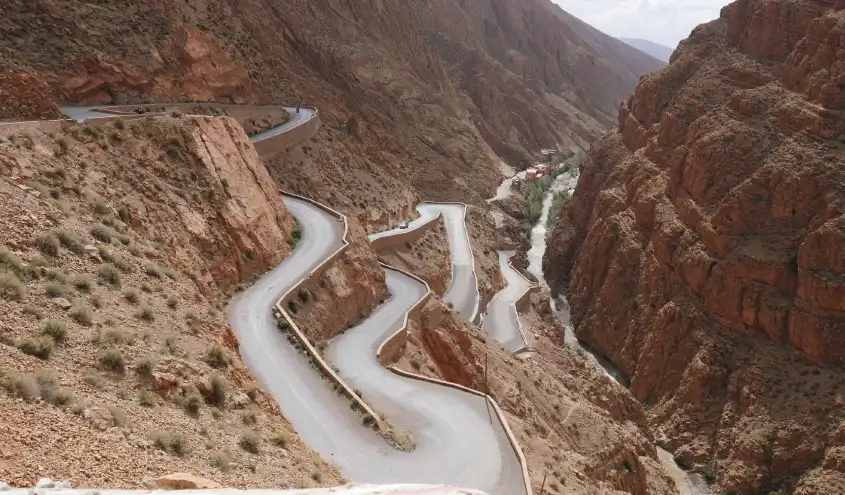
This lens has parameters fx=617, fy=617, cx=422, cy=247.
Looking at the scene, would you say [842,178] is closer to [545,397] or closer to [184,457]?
[545,397]

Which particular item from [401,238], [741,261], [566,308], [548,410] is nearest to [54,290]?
[548,410]

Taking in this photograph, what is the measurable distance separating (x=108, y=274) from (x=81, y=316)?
194 centimetres

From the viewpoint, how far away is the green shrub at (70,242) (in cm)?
1170

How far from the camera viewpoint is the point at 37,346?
8578 mm

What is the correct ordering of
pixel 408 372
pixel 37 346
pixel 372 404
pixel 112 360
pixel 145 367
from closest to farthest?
1. pixel 37 346
2. pixel 112 360
3. pixel 145 367
4. pixel 372 404
5. pixel 408 372

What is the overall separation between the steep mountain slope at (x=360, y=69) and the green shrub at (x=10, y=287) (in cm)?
1676

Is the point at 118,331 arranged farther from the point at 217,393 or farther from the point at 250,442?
the point at 250,442

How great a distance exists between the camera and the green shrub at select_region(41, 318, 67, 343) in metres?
9.06

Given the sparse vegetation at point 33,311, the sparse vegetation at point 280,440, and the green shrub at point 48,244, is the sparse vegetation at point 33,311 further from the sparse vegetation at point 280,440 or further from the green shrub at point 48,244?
the sparse vegetation at point 280,440

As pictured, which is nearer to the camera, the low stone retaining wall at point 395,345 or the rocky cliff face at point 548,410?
the rocky cliff face at point 548,410

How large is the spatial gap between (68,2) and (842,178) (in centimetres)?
3822

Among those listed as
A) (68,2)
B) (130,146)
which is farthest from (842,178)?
(68,2)

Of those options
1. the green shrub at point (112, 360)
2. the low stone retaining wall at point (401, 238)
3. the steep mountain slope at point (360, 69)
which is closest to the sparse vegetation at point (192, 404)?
the green shrub at point (112, 360)

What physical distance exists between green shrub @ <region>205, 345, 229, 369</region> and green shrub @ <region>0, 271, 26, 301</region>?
10.2ft
